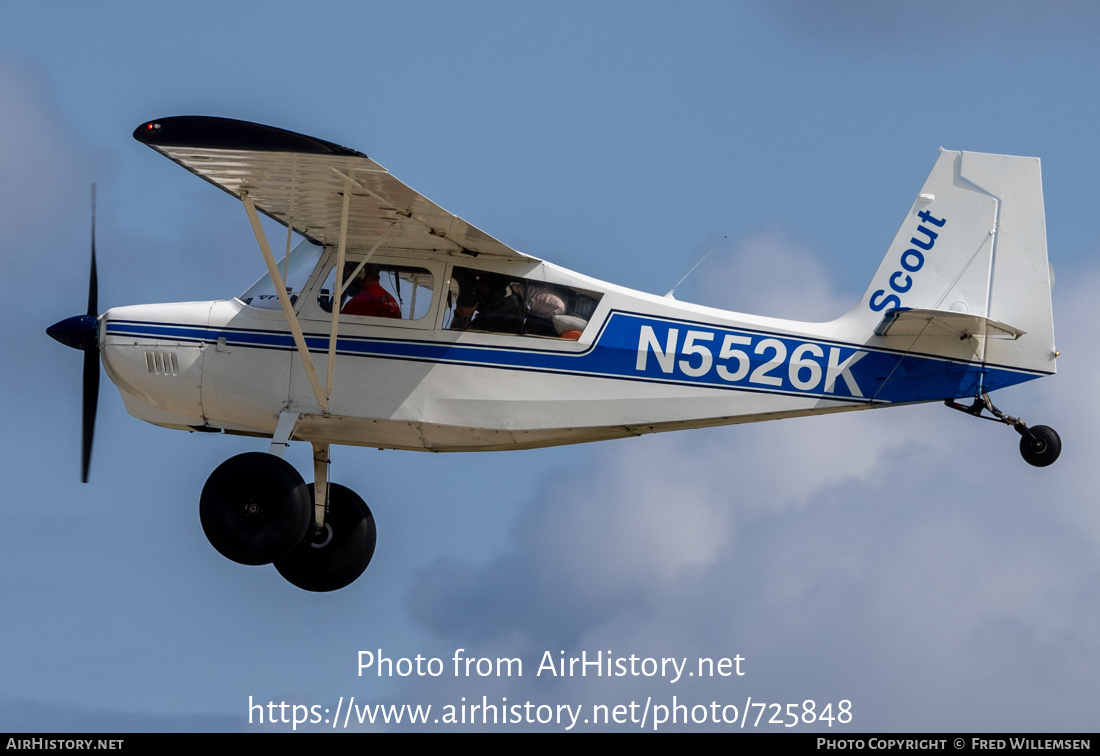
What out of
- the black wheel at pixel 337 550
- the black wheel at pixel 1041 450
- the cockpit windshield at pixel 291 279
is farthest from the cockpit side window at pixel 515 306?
the black wheel at pixel 1041 450

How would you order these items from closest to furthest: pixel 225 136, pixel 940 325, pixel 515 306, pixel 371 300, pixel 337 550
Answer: pixel 225 136
pixel 940 325
pixel 515 306
pixel 371 300
pixel 337 550

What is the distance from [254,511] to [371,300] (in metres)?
2.03

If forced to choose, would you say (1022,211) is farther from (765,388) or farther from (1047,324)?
(765,388)

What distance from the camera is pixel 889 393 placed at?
555 inches

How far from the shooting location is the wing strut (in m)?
13.9

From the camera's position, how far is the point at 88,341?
15.7 m

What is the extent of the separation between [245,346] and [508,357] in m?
2.31

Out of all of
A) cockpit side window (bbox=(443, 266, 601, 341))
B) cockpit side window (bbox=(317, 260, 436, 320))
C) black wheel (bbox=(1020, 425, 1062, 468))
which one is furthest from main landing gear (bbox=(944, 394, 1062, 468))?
cockpit side window (bbox=(317, 260, 436, 320))

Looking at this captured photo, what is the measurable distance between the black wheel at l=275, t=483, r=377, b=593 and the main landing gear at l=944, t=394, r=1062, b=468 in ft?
18.8

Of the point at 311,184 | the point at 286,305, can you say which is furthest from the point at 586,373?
the point at 311,184

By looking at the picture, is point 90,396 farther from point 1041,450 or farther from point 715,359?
point 1041,450

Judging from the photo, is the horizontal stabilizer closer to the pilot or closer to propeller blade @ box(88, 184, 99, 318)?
the pilot
